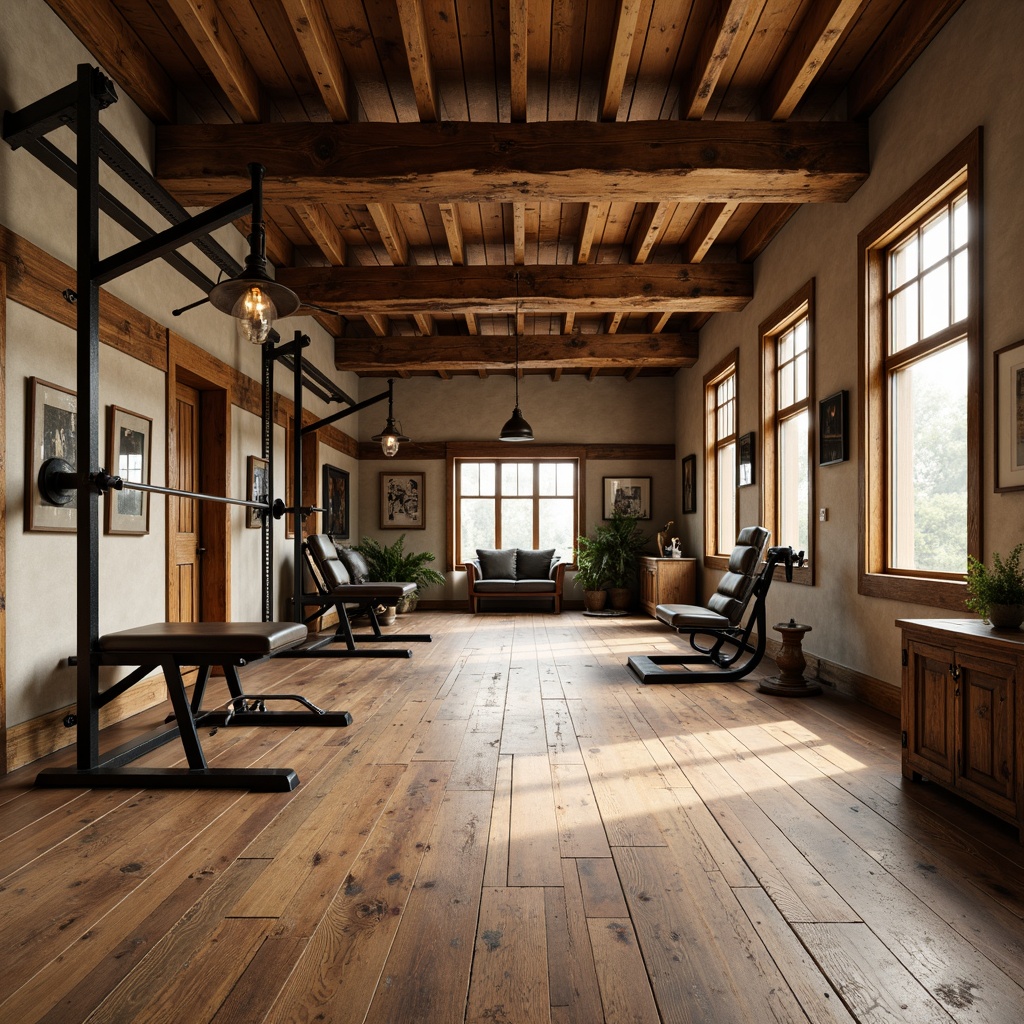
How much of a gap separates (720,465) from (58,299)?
260 inches

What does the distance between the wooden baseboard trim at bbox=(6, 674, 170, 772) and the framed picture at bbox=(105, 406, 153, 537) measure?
0.90 m

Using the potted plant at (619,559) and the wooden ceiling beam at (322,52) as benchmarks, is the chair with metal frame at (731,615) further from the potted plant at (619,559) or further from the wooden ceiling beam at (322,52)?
the potted plant at (619,559)

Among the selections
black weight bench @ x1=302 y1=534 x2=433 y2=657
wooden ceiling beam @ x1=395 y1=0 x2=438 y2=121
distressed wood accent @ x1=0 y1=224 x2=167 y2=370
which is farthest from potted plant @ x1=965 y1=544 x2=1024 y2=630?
black weight bench @ x1=302 y1=534 x2=433 y2=657

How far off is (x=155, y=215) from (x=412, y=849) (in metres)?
3.90

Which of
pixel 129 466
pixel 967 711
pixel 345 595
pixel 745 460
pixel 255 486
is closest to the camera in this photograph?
pixel 967 711

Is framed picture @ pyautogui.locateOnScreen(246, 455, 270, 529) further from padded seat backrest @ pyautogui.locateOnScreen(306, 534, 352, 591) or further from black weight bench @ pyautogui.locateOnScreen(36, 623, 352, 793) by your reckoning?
black weight bench @ pyautogui.locateOnScreen(36, 623, 352, 793)

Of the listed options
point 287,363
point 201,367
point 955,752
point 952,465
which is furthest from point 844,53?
point 287,363

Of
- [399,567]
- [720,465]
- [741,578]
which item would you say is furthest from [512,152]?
[399,567]

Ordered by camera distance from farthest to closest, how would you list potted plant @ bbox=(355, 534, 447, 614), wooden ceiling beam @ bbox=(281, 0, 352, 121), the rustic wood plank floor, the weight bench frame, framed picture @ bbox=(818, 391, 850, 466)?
potted plant @ bbox=(355, 534, 447, 614)
the weight bench frame
framed picture @ bbox=(818, 391, 850, 466)
wooden ceiling beam @ bbox=(281, 0, 352, 121)
the rustic wood plank floor

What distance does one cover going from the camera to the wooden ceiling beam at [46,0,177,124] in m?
3.40

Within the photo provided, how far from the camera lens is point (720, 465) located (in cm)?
824

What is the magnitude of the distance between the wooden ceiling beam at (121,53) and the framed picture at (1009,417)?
4.35 metres

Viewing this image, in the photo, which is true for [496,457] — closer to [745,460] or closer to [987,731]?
[745,460]

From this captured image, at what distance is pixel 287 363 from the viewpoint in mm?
Answer: 6594
